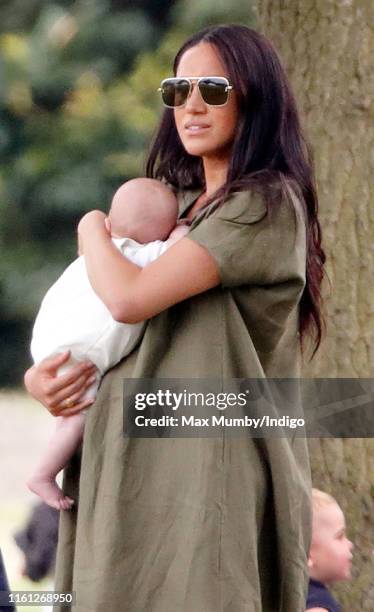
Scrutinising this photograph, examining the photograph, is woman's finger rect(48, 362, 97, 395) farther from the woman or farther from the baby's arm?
the baby's arm

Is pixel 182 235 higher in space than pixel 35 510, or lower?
higher

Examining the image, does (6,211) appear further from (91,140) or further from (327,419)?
(327,419)

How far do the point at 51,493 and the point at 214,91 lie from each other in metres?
0.79

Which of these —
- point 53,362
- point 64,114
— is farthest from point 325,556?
point 64,114

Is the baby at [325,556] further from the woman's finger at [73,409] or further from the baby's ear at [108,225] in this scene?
the baby's ear at [108,225]

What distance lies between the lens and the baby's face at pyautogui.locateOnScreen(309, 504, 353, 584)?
344 cm

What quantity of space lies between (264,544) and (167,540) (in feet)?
0.63

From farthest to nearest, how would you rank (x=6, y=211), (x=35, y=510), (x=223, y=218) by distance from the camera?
(x=6, y=211) → (x=35, y=510) → (x=223, y=218)

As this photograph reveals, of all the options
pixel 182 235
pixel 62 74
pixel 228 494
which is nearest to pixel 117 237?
pixel 182 235

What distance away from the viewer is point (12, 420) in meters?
7.75

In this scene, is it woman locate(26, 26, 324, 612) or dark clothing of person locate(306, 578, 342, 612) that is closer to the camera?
woman locate(26, 26, 324, 612)

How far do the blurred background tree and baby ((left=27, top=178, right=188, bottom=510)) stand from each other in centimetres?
457

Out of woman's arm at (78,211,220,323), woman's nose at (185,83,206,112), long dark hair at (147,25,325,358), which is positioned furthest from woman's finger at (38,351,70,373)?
woman's nose at (185,83,206,112)

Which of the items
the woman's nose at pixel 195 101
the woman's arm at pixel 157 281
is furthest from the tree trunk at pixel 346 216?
the woman's arm at pixel 157 281
